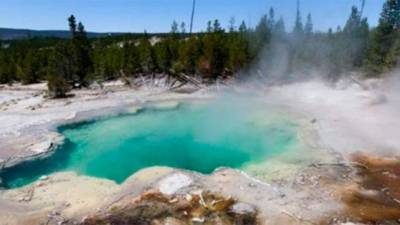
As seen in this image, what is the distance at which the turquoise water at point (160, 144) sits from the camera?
19.5 m

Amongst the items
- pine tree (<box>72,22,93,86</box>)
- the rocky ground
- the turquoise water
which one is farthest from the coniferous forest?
the rocky ground

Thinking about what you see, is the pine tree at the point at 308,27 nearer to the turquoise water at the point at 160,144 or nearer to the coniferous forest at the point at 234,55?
the coniferous forest at the point at 234,55

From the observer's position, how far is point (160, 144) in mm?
23625

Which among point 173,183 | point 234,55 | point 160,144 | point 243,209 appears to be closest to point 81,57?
point 234,55

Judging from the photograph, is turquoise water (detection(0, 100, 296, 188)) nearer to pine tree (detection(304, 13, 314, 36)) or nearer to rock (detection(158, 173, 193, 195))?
→ rock (detection(158, 173, 193, 195))

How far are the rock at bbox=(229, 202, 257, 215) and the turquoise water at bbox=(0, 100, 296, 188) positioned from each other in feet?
16.9

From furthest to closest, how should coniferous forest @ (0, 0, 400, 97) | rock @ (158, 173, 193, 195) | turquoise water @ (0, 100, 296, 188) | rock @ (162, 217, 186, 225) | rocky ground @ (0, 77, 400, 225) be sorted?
coniferous forest @ (0, 0, 400, 97), turquoise water @ (0, 100, 296, 188), rock @ (158, 173, 193, 195), rocky ground @ (0, 77, 400, 225), rock @ (162, 217, 186, 225)

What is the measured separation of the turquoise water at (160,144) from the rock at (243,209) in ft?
16.9

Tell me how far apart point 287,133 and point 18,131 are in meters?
17.3

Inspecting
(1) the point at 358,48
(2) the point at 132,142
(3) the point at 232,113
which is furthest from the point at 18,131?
(1) the point at 358,48

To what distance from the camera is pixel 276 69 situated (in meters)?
41.8

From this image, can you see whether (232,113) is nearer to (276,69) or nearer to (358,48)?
(276,69)

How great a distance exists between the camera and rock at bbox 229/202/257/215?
1354 cm

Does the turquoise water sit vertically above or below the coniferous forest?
below
